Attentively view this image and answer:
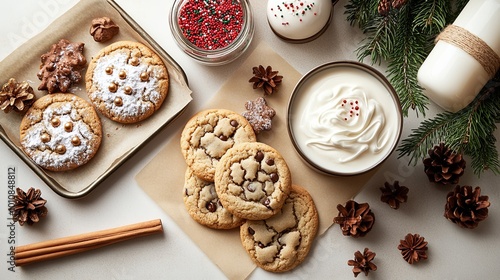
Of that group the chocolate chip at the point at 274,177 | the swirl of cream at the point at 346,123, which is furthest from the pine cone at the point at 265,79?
the chocolate chip at the point at 274,177

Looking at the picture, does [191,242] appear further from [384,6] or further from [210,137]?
[384,6]

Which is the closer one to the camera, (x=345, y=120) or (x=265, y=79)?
(x=345, y=120)

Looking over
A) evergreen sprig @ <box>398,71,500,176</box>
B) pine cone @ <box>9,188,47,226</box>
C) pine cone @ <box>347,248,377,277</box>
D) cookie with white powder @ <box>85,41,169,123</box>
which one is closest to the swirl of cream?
evergreen sprig @ <box>398,71,500,176</box>

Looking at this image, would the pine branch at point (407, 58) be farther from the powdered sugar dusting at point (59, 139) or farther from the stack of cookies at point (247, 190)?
the powdered sugar dusting at point (59, 139)

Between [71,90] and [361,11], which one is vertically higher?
[361,11]

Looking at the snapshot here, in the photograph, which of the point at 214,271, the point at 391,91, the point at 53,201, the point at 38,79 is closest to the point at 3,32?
the point at 38,79

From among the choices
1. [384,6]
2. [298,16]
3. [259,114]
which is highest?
[384,6]

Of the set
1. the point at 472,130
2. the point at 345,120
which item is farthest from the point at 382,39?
the point at 472,130
